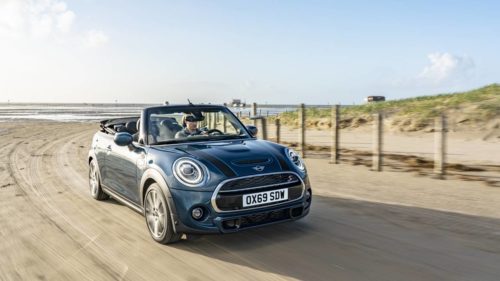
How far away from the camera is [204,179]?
4648mm

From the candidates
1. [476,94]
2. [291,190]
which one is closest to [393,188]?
[291,190]

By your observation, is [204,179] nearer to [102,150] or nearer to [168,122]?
[168,122]

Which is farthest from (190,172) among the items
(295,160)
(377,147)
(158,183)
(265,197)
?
(377,147)

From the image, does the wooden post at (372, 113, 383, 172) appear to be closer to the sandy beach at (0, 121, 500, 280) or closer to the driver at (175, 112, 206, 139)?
the sandy beach at (0, 121, 500, 280)

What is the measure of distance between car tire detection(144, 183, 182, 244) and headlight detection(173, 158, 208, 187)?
0.35 m

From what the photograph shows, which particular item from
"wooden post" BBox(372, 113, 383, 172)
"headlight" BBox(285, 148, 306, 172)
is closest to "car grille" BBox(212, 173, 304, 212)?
"headlight" BBox(285, 148, 306, 172)

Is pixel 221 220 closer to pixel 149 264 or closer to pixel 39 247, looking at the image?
pixel 149 264

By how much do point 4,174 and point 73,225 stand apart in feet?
18.5

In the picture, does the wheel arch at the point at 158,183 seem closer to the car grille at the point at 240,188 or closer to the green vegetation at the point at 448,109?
the car grille at the point at 240,188

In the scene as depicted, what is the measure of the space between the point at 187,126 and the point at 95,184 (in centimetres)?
242

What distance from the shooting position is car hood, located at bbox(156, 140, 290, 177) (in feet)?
15.5

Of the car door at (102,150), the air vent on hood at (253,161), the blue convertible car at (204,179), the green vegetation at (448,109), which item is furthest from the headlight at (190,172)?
the green vegetation at (448,109)

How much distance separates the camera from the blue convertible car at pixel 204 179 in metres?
4.62

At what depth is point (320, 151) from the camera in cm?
1463
